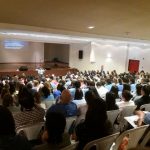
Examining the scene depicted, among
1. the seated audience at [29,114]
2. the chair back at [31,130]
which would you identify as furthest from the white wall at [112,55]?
the chair back at [31,130]

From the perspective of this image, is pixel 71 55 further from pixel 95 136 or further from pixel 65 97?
pixel 95 136

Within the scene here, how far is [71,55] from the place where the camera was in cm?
1523

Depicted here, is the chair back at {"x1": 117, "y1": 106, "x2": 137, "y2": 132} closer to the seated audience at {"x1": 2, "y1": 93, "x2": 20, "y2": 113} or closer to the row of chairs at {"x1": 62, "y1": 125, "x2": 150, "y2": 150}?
the row of chairs at {"x1": 62, "y1": 125, "x2": 150, "y2": 150}

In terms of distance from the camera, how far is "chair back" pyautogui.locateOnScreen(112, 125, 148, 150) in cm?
231

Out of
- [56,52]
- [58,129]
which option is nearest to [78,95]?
[58,129]

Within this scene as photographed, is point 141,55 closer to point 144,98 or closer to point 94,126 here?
point 144,98

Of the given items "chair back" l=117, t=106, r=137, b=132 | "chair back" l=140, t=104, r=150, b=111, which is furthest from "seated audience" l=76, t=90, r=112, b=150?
"chair back" l=140, t=104, r=150, b=111

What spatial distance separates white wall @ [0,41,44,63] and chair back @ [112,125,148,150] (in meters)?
14.6

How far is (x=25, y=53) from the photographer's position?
16.7 meters

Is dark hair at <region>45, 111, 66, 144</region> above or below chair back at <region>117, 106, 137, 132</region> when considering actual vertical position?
above

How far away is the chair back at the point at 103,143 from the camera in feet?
6.63

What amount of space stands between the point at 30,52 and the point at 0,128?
15789 mm

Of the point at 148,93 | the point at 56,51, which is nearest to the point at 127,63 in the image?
the point at 56,51

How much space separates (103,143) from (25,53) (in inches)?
609
